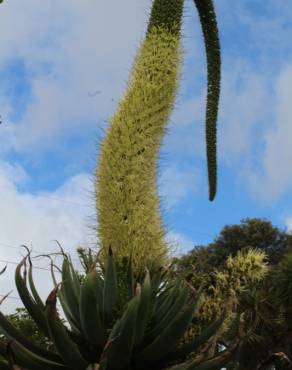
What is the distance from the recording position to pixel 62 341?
13.3 feet

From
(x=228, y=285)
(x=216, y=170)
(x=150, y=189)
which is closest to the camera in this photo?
(x=216, y=170)

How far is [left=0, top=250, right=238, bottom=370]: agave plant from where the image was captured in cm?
402

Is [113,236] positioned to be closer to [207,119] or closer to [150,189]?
[150,189]

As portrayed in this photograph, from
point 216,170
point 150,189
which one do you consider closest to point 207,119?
point 216,170

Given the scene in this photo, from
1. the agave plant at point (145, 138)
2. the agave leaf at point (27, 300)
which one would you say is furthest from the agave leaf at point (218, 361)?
the agave leaf at point (27, 300)

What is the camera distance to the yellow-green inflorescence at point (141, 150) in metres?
4.43

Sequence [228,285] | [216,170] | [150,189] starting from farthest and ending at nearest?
1. [228,285]
2. [150,189]
3. [216,170]

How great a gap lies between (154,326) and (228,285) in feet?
3.14

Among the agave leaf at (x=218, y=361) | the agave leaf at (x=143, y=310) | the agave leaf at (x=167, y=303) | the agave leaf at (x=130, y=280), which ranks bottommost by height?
the agave leaf at (x=218, y=361)

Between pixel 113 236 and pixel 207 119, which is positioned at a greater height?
pixel 207 119

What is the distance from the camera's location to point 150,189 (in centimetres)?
458

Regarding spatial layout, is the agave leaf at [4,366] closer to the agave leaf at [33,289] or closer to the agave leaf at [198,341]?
the agave leaf at [33,289]

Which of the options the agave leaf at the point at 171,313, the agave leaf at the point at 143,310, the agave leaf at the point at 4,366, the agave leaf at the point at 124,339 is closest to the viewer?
the agave leaf at the point at 124,339

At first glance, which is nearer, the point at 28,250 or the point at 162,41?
the point at 28,250
